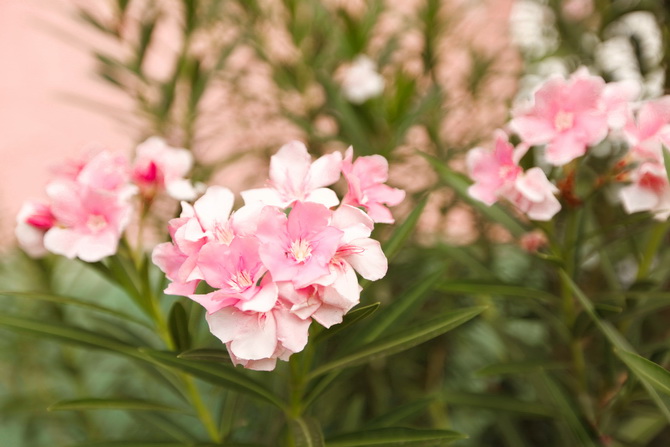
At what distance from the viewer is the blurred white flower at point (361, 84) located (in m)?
0.95

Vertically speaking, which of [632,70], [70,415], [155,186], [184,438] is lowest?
[70,415]

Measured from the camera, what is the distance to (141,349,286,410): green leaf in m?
0.46

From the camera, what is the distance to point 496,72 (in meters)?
1.29

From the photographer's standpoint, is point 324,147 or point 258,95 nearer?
point 324,147

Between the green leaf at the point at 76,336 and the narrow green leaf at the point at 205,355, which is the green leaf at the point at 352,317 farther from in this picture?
the green leaf at the point at 76,336

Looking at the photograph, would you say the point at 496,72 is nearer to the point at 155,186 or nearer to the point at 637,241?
the point at 637,241

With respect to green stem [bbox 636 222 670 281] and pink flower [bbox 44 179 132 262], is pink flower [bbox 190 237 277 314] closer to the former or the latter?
pink flower [bbox 44 179 132 262]

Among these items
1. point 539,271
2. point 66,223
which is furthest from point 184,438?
point 539,271

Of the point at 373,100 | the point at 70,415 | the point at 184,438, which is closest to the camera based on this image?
the point at 184,438

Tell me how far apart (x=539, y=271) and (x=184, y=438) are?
2.32 ft

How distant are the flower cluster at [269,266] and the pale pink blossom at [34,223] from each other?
173 mm

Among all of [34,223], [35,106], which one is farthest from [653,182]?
[35,106]

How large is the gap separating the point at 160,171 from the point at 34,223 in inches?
4.9

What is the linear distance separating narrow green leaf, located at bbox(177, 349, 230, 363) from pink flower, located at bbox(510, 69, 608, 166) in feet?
1.09
